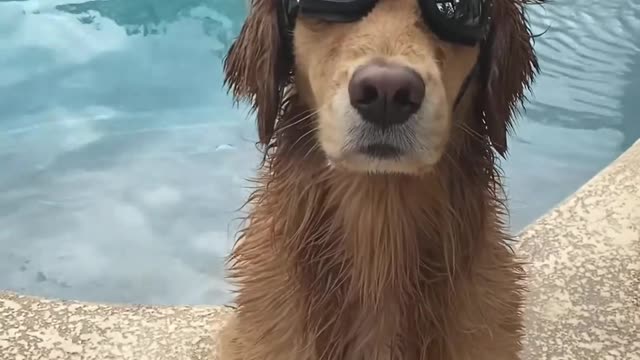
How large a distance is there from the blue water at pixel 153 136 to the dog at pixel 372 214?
6.35 ft

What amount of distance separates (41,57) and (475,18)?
16.9 feet

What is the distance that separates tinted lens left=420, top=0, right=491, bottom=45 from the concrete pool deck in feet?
4.85

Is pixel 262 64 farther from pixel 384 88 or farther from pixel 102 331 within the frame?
pixel 102 331

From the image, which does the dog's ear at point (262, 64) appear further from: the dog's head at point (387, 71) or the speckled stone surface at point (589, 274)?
the speckled stone surface at point (589, 274)

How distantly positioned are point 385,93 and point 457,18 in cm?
31

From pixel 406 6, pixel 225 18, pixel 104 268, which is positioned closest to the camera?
pixel 406 6

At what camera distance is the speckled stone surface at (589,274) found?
3.31 m

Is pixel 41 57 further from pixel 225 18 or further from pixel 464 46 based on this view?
pixel 464 46

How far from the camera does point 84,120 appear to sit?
20.0 ft

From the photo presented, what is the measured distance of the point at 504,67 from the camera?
224cm

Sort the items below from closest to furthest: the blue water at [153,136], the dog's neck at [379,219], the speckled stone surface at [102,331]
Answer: the dog's neck at [379,219]
the speckled stone surface at [102,331]
the blue water at [153,136]

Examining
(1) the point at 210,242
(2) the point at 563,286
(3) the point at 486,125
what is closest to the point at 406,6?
(3) the point at 486,125

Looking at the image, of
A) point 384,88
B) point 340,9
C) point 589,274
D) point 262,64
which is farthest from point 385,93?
point 589,274

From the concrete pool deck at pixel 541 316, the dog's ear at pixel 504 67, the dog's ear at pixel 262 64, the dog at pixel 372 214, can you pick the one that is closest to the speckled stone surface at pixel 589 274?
the concrete pool deck at pixel 541 316
